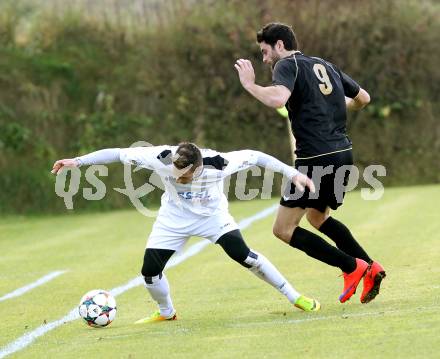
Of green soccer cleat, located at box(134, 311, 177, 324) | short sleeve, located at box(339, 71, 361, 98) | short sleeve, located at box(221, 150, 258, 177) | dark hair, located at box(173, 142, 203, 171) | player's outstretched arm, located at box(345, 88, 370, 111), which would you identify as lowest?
green soccer cleat, located at box(134, 311, 177, 324)

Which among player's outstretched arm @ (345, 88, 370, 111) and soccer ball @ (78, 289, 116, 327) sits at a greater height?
player's outstretched arm @ (345, 88, 370, 111)

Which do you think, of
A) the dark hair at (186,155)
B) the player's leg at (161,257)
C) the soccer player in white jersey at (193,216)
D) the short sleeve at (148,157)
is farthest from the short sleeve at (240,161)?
the player's leg at (161,257)

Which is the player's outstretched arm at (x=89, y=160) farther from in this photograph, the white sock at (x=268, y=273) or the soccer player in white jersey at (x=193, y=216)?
the white sock at (x=268, y=273)

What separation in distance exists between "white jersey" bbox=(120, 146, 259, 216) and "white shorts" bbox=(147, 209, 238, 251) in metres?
0.05

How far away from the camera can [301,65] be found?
7.80m

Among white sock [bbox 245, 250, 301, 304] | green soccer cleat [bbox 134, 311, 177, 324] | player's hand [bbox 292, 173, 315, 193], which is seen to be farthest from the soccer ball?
player's hand [bbox 292, 173, 315, 193]

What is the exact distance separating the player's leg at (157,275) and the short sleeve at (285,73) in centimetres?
144

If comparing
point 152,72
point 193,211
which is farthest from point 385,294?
point 152,72

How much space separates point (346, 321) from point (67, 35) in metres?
19.6

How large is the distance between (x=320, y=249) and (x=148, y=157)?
1423mm

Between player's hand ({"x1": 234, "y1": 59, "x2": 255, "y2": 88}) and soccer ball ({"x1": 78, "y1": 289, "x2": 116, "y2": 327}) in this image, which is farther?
soccer ball ({"x1": 78, "y1": 289, "x2": 116, "y2": 327})

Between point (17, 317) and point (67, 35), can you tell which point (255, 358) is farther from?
point (67, 35)

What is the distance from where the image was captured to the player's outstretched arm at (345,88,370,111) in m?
8.37

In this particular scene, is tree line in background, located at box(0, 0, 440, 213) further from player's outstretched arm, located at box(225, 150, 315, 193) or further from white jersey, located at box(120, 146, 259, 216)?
player's outstretched arm, located at box(225, 150, 315, 193)
